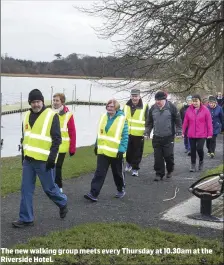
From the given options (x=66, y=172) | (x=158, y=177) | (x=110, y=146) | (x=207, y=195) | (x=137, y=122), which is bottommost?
(x=66, y=172)

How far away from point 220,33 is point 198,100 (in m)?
3.86

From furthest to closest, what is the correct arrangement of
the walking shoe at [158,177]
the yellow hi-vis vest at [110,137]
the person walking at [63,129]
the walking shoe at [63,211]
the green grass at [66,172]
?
1. the walking shoe at [158,177]
2. the green grass at [66,172]
3. the person walking at [63,129]
4. the yellow hi-vis vest at [110,137]
5. the walking shoe at [63,211]

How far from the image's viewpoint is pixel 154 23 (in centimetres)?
1255

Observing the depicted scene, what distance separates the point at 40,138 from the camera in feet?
19.4

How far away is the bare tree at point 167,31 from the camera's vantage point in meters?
12.4

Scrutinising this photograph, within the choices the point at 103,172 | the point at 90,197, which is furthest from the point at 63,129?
the point at 90,197

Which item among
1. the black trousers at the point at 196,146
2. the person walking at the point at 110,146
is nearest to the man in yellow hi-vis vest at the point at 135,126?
the black trousers at the point at 196,146

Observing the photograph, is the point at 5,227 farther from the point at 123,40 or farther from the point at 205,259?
the point at 123,40

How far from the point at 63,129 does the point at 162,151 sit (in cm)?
245

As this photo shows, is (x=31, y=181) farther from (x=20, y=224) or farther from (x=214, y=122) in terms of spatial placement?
(x=214, y=122)

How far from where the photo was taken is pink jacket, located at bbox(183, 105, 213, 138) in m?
10.0

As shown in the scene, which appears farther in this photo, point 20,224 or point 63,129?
point 63,129

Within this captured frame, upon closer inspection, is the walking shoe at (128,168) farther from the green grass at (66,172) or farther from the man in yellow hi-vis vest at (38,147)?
the man in yellow hi-vis vest at (38,147)

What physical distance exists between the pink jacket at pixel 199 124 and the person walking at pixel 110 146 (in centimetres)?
307
